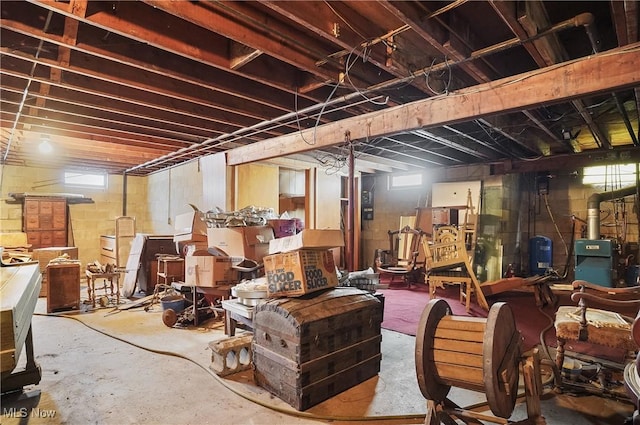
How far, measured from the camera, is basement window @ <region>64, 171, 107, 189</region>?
27.7 ft

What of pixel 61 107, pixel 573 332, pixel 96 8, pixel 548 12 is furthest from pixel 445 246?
pixel 61 107

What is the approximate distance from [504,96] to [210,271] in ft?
11.5

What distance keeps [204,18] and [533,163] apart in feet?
20.3

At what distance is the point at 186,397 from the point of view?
8.20ft

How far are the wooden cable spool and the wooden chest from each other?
0.86 metres

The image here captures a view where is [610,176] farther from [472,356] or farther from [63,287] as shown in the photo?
[63,287]

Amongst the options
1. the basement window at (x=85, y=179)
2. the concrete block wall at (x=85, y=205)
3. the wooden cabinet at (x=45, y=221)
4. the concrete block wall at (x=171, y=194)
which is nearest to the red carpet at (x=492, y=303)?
the concrete block wall at (x=171, y=194)

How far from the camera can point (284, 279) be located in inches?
107

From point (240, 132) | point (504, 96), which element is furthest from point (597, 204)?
point (240, 132)

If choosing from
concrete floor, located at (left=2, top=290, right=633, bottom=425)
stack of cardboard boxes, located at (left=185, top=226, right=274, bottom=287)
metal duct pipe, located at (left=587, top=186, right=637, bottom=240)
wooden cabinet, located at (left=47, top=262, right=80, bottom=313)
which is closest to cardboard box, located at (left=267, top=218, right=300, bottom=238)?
stack of cardboard boxes, located at (left=185, top=226, right=274, bottom=287)

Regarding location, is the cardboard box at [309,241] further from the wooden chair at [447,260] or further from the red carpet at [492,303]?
the wooden chair at [447,260]

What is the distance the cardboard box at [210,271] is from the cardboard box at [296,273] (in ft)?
4.74

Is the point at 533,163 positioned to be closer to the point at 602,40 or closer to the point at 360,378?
the point at 602,40

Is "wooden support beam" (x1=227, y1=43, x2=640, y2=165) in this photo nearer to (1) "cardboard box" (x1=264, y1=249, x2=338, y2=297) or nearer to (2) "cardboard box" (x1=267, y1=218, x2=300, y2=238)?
(2) "cardboard box" (x1=267, y1=218, x2=300, y2=238)
